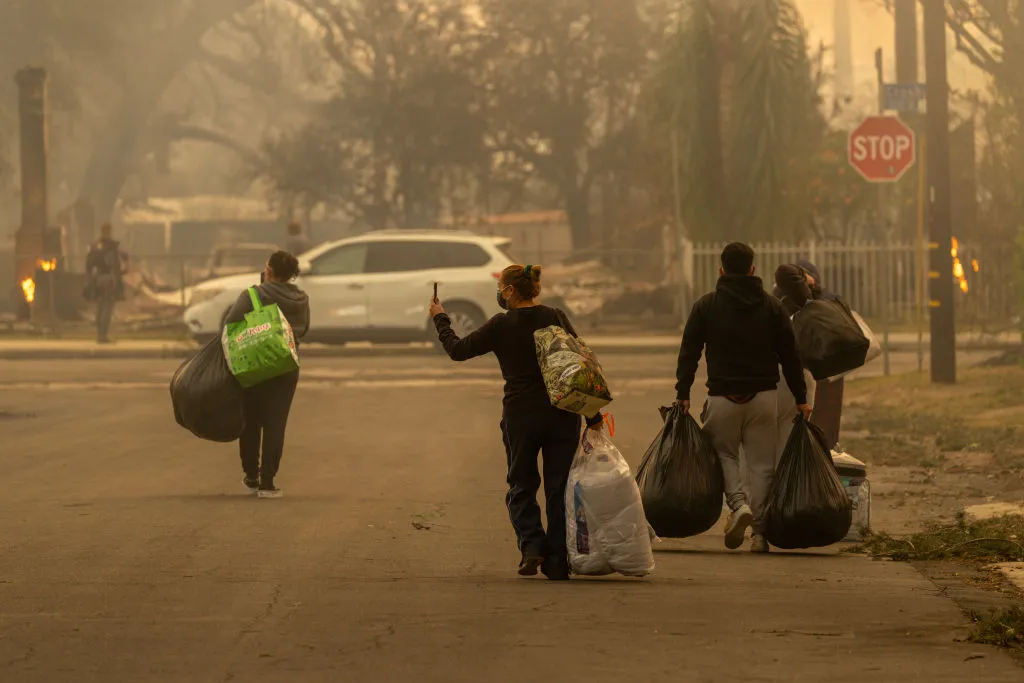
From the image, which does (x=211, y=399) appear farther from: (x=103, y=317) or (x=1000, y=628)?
(x=103, y=317)

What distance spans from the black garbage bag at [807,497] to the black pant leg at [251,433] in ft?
13.8

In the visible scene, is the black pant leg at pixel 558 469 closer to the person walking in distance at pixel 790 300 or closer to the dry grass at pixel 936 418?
the person walking in distance at pixel 790 300

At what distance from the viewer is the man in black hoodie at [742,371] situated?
35.4 feet

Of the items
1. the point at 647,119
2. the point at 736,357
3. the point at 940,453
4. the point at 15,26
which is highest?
the point at 15,26

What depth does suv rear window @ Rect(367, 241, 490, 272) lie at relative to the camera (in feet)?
101

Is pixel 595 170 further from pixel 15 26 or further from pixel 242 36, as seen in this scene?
pixel 242 36

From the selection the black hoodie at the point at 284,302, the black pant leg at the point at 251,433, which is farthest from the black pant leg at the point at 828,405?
the black pant leg at the point at 251,433

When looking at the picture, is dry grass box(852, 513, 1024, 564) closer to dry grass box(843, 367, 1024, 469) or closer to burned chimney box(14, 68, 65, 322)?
dry grass box(843, 367, 1024, 469)

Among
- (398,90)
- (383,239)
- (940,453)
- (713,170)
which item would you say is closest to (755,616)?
(940,453)

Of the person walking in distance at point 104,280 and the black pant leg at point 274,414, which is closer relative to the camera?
the black pant leg at point 274,414

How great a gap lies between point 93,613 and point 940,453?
9162 mm

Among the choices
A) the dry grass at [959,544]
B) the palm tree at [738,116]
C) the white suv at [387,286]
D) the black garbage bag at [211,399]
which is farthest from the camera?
the palm tree at [738,116]

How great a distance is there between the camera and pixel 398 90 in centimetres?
5047

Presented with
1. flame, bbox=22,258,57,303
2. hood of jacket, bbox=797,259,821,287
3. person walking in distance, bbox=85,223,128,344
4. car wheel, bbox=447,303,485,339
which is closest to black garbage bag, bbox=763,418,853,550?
hood of jacket, bbox=797,259,821,287
